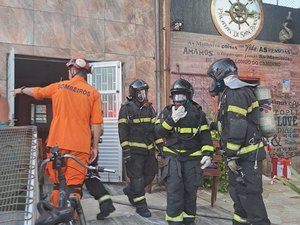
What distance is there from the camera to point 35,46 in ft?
21.0

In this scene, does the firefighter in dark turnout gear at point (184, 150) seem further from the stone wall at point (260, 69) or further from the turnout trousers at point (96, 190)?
the stone wall at point (260, 69)

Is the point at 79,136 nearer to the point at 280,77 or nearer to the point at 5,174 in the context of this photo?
the point at 5,174

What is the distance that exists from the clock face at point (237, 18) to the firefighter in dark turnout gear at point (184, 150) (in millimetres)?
4749

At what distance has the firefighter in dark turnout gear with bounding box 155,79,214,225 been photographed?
4043 mm

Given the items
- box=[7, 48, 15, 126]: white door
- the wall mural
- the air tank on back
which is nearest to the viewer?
the air tank on back

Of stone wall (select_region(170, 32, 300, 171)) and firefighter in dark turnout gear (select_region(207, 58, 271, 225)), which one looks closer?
firefighter in dark turnout gear (select_region(207, 58, 271, 225))

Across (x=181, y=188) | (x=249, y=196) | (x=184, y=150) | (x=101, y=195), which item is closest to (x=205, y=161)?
(x=184, y=150)

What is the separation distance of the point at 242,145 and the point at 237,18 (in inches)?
226

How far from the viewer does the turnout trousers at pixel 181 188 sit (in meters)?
4.00

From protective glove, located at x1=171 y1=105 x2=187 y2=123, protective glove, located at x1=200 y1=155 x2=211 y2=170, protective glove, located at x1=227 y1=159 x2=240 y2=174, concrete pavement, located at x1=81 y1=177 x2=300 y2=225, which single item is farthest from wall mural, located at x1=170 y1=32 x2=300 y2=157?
protective glove, located at x1=227 y1=159 x2=240 y2=174

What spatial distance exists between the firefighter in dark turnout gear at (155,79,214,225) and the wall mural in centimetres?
356

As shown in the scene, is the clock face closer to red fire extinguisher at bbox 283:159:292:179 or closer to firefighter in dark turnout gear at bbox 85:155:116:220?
red fire extinguisher at bbox 283:159:292:179

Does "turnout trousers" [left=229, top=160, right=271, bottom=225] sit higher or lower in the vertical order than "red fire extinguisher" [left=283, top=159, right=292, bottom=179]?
higher

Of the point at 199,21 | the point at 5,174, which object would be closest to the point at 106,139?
the point at 199,21
